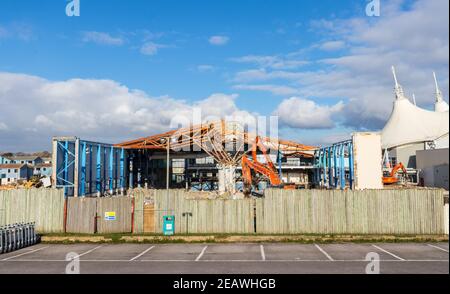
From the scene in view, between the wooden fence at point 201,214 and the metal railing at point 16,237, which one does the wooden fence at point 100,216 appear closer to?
the wooden fence at point 201,214

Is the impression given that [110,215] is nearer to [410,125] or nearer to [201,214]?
[201,214]

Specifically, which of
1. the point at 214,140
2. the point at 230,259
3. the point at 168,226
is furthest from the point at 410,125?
the point at 230,259

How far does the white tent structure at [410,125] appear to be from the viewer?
76.2 metres

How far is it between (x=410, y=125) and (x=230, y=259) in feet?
248

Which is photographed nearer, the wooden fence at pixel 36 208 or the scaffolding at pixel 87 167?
the wooden fence at pixel 36 208

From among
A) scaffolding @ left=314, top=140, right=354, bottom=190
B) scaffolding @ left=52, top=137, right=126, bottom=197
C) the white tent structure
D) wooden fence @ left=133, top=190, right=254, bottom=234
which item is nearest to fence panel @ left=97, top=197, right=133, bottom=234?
wooden fence @ left=133, top=190, right=254, bottom=234

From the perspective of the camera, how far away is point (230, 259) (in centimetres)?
1655

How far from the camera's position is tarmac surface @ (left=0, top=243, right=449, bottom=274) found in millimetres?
14727

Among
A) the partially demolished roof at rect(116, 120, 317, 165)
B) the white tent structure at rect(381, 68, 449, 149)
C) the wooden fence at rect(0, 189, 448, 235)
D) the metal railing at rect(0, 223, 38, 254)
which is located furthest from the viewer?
the white tent structure at rect(381, 68, 449, 149)

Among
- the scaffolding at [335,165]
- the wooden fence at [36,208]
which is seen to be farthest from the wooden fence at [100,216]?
the scaffolding at [335,165]

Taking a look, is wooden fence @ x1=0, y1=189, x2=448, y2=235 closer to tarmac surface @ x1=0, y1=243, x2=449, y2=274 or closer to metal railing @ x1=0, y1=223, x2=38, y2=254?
tarmac surface @ x1=0, y1=243, x2=449, y2=274

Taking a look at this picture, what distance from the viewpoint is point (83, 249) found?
757 inches

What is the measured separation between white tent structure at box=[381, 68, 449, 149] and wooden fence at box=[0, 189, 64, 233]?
7191 cm

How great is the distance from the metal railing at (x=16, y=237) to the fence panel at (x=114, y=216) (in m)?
3.63
